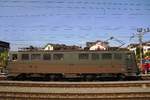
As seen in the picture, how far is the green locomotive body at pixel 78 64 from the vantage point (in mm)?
23031

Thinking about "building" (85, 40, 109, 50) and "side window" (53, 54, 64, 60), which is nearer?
"side window" (53, 54, 64, 60)

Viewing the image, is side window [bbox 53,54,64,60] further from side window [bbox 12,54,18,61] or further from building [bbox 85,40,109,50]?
side window [bbox 12,54,18,61]

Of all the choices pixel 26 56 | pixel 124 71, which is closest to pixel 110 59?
pixel 124 71

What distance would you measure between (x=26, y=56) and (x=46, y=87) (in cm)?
633

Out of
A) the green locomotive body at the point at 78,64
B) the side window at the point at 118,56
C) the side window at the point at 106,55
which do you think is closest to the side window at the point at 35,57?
the green locomotive body at the point at 78,64

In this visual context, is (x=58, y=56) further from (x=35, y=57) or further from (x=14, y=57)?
(x=14, y=57)

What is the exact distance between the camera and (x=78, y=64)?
75.8 feet

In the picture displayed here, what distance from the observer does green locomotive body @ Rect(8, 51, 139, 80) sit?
75.6 feet

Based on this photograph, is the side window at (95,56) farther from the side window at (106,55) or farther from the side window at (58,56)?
the side window at (58,56)

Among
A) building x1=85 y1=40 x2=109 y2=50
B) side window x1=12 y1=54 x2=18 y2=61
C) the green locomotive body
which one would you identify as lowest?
the green locomotive body

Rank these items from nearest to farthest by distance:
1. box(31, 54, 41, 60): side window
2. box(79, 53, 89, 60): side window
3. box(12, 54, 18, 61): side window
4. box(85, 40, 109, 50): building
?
box(79, 53, 89, 60): side window, box(31, 54, 41, 60): side window, box(12, 54, 18, 61): side window, box(85, 40, 109, 50): building

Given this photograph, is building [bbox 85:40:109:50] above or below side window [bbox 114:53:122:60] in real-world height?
above

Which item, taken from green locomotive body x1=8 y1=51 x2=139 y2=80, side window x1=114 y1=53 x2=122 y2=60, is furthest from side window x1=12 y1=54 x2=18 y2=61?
side window x1=114 y1=53 x2=122 y2=60

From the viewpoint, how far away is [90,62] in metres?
23.1
